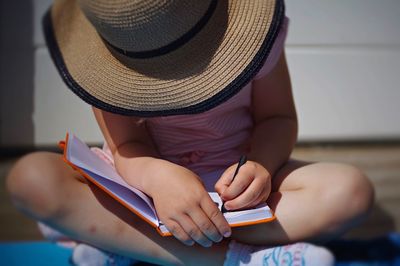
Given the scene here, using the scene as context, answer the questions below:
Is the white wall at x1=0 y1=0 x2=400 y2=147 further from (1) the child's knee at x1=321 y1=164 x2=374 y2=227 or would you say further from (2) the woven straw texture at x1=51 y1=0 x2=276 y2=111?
(1) the child's knee at x1=321 y1=164 x2=374 y2=227

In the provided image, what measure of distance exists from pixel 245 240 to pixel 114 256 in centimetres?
18

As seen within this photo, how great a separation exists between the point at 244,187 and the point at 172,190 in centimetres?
8

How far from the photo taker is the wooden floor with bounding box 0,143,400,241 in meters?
0.67

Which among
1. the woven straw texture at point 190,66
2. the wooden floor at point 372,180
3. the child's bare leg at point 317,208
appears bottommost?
the wooden floor at point 372,180

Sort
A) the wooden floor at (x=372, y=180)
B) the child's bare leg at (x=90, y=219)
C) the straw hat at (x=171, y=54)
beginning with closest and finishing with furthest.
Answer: the straw hat at (x=171, y=54) → the child's bare leg at (x=90, y=219) → the wooden floor at (x=372, y=180)

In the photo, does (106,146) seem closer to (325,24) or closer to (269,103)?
(269,103)

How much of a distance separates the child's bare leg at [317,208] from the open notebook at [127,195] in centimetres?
6

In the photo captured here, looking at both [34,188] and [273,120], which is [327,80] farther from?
[34,188]

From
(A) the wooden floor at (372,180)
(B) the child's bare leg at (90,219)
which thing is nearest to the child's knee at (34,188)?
(B) the child's bare leg at (90,219)

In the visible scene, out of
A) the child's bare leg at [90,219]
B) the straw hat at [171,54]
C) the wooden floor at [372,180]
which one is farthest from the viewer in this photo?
the wooden floor at [372,180]

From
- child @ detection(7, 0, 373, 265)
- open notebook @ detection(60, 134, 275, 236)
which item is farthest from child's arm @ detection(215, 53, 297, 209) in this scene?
open notebook @ detection(60, 134, 275, 236)

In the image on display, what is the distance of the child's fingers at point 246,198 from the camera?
18.2 inches

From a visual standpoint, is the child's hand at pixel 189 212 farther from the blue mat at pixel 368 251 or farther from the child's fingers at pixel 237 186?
the blue mat at pixel 368 251

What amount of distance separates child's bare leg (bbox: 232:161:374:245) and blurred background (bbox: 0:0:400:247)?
13 centimetres
